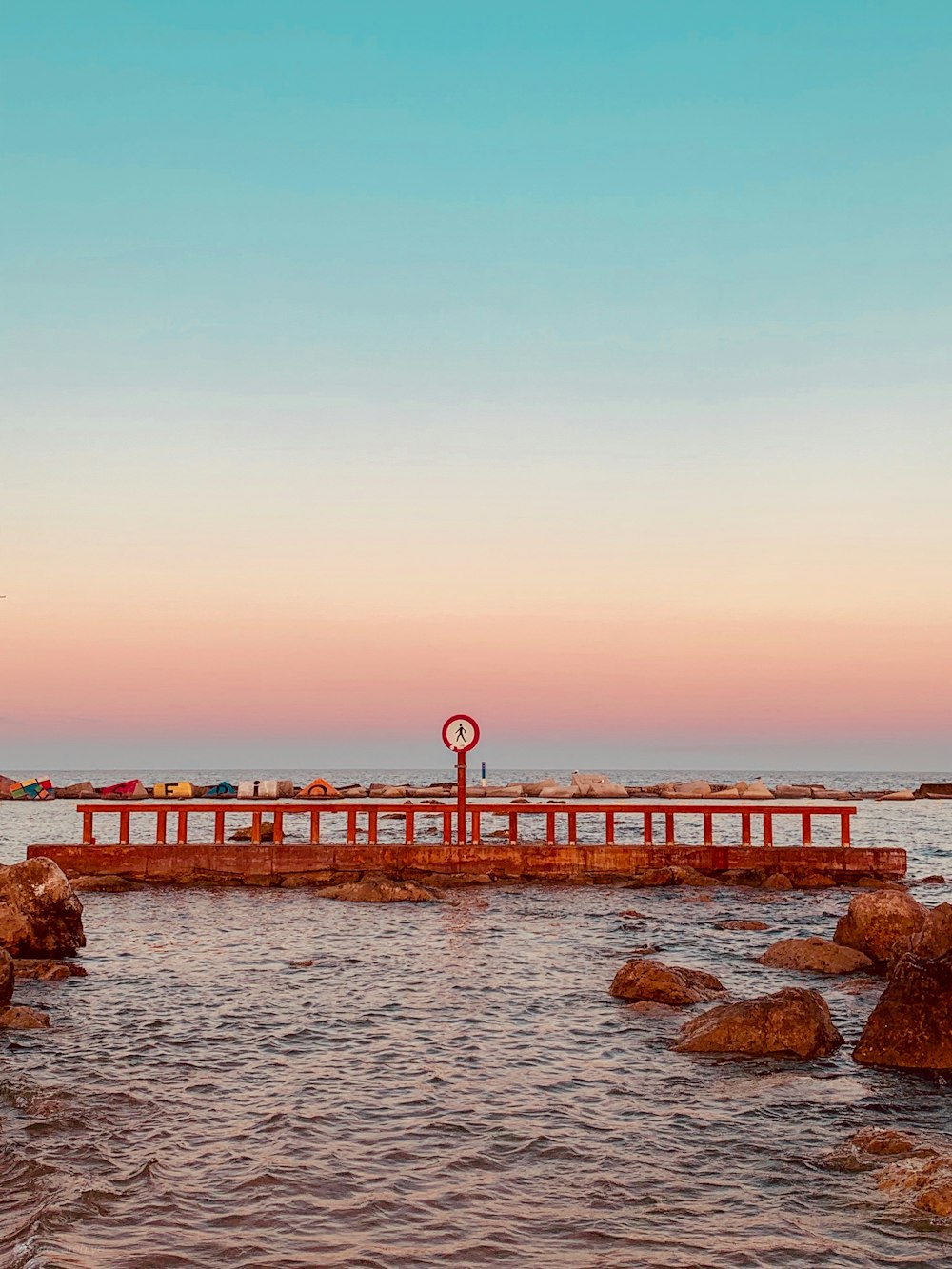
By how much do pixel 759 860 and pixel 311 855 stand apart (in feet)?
44.4

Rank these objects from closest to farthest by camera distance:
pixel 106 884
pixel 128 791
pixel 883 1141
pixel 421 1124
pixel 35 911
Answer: pixel 883 1141
pixel 421 1124
pixel 35 911
pixel 106 884
pixel 128 791

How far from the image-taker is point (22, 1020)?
14.2 metres

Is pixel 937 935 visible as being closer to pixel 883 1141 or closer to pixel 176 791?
pixel 883 1141

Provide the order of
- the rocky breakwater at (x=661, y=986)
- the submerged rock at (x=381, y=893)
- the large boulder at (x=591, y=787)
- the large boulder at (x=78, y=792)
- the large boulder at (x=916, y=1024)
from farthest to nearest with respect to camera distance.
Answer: the large boulder at (x=591, y=787)
the large boulder at (x=78, y=792)
the submerged rock at (x=381, y=893)
the rocky breakwater at (x=661, y=986)
the large boulder at (x=916, y=1024)

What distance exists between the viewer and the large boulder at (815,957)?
60.3ft

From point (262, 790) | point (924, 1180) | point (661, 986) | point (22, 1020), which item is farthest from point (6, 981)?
point (262, 790)

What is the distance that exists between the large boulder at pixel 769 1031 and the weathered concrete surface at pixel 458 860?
18002 mm

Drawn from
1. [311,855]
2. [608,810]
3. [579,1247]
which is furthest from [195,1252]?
[608,810]

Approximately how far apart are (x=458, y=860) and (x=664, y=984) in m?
15.7

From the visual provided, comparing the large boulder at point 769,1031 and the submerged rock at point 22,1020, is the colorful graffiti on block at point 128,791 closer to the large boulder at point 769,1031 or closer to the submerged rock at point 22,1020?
the submerged rock at point 22,1020

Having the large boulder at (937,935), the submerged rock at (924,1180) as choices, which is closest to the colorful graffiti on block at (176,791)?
the large boulder at (937,935)

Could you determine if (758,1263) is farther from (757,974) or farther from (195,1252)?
(757,974)

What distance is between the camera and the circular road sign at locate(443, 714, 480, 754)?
96.9 feet

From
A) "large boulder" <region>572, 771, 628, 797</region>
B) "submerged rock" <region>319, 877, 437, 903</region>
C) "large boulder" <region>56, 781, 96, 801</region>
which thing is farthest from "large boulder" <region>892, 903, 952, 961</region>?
"large boulder" <region>56, 781, 96, 801</region>
